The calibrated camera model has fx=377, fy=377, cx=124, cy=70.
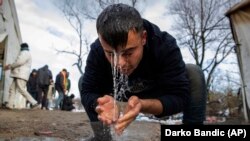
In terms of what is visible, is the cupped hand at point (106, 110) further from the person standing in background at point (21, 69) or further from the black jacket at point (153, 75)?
the person standing in background at point (21, 69)

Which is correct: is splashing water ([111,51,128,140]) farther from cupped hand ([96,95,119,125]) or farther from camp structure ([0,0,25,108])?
camp structure ([0,0,25,108])

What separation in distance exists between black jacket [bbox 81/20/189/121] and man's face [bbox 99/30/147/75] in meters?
0.23

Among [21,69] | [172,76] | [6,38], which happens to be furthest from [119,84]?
[6,38]

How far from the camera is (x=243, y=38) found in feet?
27.3

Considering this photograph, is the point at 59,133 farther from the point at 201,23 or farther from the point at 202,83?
the point at 201,23

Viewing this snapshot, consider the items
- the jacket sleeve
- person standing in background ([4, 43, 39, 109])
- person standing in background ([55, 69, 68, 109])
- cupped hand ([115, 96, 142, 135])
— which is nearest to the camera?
cupped hand ([115, 96, 142, 135])

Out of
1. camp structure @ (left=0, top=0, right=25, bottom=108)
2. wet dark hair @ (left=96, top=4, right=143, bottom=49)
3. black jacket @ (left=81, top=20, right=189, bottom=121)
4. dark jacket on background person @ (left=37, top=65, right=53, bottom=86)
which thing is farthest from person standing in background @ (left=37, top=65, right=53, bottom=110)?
wet dark hair @ (left=96, top=4, right=143, bottom=49)

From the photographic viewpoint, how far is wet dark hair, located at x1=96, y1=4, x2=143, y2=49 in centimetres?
238

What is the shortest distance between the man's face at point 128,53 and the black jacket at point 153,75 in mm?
232

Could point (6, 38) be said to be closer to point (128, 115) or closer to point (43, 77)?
point (43, 77)

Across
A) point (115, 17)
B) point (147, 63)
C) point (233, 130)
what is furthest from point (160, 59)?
point (233, 130)

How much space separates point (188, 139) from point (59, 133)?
3977 mm

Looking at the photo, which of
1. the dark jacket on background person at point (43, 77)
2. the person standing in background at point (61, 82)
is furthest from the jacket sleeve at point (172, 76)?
the person standing in background at point (61, 82)

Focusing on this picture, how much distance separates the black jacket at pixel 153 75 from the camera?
278 cm
